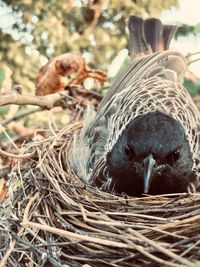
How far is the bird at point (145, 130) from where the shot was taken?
8.30ft

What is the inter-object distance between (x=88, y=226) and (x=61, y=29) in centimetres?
461

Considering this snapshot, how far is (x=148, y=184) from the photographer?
94.9 inches

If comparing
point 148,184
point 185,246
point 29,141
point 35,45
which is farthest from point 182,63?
point 35,45

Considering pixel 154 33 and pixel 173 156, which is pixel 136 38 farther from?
pixel 173 156

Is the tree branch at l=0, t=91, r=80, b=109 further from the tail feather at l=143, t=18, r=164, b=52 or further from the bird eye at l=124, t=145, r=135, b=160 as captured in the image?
the tail feather at l=143, t=18, r=164, b=52

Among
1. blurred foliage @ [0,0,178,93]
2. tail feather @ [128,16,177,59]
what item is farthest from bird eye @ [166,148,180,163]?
blurred foliage @ [0,0,178,93]

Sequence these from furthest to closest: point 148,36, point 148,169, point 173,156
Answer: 1. point 148,36
2. point 173,156
3. point 148,169

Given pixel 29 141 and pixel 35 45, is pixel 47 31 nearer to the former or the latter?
pixel 35 45

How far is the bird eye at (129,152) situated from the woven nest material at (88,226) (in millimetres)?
213

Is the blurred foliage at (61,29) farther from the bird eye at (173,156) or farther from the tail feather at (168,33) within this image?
the bird eye at (173,156)

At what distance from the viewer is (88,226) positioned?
6.97ft

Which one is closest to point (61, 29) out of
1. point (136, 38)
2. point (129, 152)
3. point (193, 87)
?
point (136, 38)

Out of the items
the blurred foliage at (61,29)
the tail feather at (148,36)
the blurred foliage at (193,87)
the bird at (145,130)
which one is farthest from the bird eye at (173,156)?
the blurred foliage at (61,29)

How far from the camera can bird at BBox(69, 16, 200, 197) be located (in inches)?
99.6
